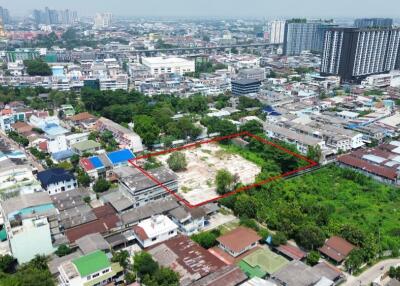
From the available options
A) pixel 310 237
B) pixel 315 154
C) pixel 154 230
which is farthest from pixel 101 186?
pixel 315 154

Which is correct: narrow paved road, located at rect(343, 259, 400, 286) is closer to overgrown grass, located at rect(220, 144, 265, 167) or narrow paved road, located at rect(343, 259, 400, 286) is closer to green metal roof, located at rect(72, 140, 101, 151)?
overgrown grass, located at rect(220, 144, 265, 167)

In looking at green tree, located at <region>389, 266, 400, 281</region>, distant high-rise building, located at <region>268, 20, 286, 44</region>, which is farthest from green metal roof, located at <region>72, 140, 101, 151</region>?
distant high-rise building, located at <region>268, 20, 286, 44</region>

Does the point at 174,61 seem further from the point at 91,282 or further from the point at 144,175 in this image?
the point at 91,282

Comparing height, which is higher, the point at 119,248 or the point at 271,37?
the point at 271,37

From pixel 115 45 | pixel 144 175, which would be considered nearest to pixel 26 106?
pixel 144 175

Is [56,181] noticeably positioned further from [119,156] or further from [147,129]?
[147,129]

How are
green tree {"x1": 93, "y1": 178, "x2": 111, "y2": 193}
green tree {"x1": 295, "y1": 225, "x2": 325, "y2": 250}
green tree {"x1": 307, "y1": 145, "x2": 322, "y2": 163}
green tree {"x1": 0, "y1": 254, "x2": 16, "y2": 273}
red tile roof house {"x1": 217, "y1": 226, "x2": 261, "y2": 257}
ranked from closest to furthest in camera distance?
green tree {"x1": 0, "y1": 254, "x2": 16, "y2": 273}, red tile roof house {"x1": 217, "y1": 226, "x2": 261, "y2": 257}, green tree {"x1": 295, "y1": 225, "x2": 325, "y2": 250}, green tree {"x1": 93, "y1": 178, "x2": 111, "y2": 193}, green tree {"x1": 307, "y1": 145, "x2": 322, "y2": 163}
